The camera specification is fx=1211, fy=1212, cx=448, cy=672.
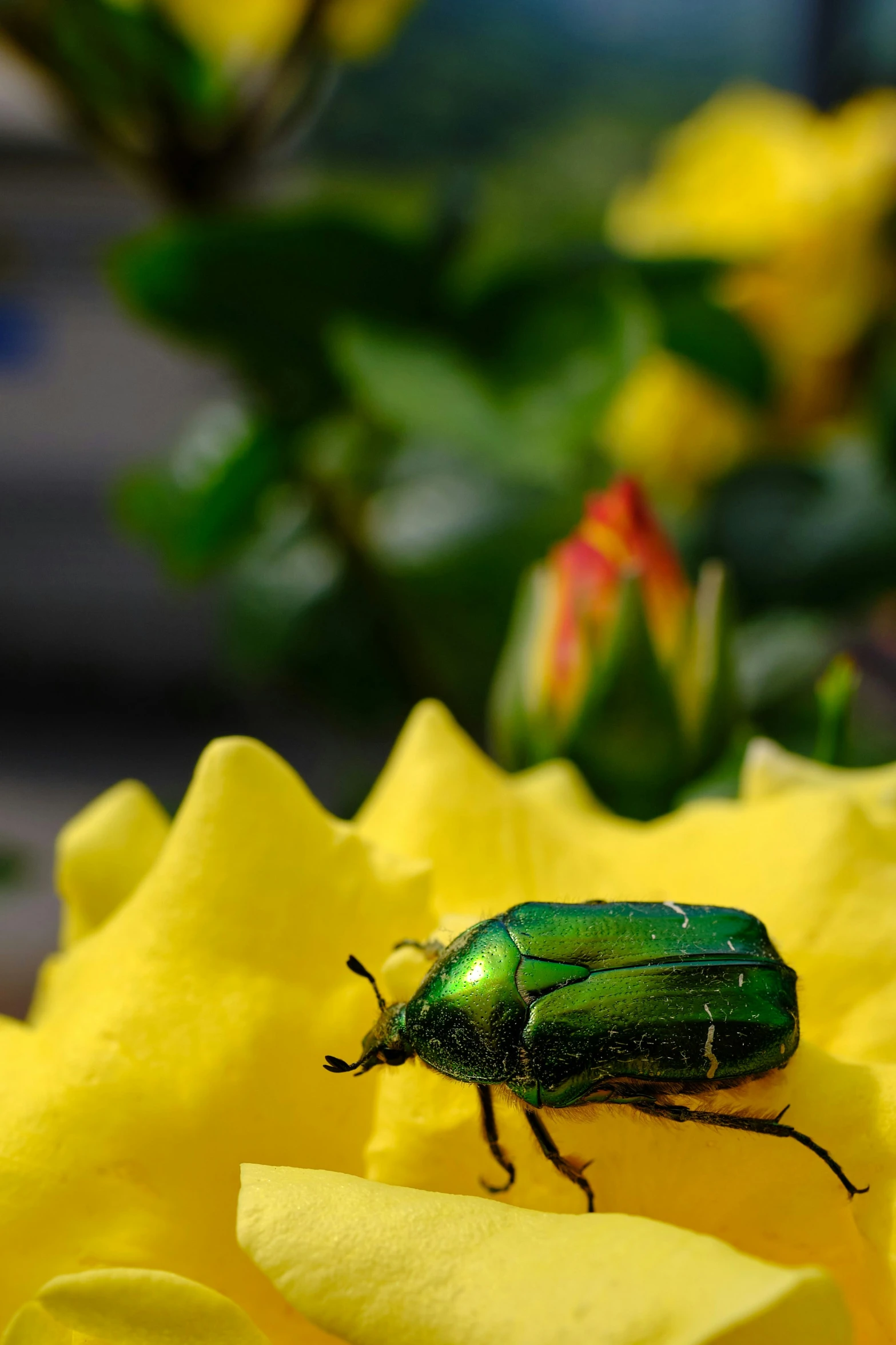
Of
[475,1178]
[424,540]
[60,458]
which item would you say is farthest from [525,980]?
[60,458]

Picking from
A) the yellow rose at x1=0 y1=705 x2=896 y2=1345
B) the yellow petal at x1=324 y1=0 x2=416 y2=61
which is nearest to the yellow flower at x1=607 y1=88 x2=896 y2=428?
the yellow petal at x1=324 y1=0 x2=416 y2=61

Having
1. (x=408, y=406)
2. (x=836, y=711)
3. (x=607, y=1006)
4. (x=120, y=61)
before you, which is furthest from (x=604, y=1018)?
(x=120, y=61)

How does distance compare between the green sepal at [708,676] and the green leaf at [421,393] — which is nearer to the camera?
the green sepal at [708,676]

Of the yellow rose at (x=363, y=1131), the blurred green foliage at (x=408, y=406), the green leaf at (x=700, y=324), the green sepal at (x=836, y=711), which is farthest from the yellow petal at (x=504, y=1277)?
the green leaf at (x=700, y=324)

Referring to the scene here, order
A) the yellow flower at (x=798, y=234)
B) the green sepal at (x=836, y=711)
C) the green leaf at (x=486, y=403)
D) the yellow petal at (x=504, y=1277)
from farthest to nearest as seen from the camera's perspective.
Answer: the yellow flower at (x=798, y=234)
the green leaf at (x=486, y=403)
the green sepal at (x=836, y=711)
the yellow petal at (x=504, y=1277)

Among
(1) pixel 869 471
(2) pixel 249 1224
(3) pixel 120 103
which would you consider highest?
(3) pixel 120 103

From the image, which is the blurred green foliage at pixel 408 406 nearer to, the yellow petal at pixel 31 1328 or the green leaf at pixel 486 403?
the green leaf at pixel 486 403

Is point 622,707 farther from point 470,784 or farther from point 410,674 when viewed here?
point 410,674

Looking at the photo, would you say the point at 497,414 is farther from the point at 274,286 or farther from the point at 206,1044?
the point at 206,1044
